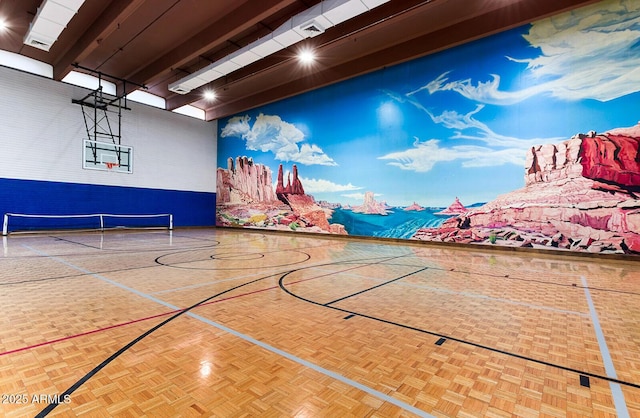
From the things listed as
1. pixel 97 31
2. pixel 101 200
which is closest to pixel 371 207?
pixel 97 31

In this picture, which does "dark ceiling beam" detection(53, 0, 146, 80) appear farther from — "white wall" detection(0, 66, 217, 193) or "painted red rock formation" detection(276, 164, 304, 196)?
"painted red rock formation" detection(276, 164, 304, 196)

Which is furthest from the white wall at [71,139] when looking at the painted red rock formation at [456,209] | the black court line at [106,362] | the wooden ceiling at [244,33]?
the painted red rock formation at [456,209]

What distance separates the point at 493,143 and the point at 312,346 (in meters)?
8.19

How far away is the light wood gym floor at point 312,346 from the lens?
158 cm

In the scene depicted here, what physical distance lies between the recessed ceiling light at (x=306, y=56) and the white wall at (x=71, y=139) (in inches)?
302

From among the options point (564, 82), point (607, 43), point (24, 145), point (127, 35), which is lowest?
point (24, 145)

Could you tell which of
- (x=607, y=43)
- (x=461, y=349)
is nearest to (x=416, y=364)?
(x=461, y=349)

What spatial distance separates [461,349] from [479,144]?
7.70 meters

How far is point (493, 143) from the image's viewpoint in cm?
834

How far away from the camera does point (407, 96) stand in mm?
9836

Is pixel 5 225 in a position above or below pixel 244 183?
below

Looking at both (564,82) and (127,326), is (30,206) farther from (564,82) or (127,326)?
(564,82)

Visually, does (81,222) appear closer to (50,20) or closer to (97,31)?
(97,31)

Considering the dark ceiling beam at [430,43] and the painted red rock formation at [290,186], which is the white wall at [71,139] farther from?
the painted red rock formation at [290,186]
